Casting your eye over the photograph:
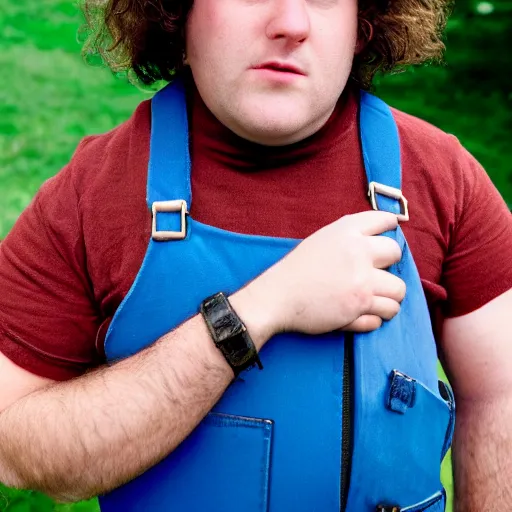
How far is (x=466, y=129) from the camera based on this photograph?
18.6 feet

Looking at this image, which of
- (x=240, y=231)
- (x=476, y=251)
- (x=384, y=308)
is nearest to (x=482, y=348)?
(x=476, y=251)

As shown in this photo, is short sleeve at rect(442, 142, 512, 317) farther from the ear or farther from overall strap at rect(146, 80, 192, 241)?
overall strap at rect(146, 80, 192, 241)

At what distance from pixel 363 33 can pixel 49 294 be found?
1028 millimetres

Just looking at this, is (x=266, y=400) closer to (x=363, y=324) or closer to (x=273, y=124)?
(x=363, y=324)

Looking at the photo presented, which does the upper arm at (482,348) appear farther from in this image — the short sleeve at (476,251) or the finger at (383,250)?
the finger at (383,250)

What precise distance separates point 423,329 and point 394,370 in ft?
0.52

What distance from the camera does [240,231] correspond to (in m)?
1.80

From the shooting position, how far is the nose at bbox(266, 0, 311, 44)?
1.76 meters

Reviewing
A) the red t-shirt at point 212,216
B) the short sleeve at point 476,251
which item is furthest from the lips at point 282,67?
the short sleeve at point 476,251

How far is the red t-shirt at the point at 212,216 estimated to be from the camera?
1.81 metres

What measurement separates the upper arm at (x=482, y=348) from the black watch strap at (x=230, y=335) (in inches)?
21.5

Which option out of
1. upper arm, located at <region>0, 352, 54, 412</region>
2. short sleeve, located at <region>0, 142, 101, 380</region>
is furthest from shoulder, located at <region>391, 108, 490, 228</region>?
upper arm, located at <region>0, 352, 54, 412</region>

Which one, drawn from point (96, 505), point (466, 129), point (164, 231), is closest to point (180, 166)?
point (164, 231)

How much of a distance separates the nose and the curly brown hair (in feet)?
0.97
